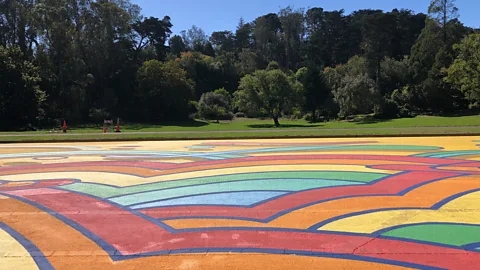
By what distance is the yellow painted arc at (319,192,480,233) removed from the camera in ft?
17.9

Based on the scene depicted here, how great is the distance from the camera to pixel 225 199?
7043 millimetres

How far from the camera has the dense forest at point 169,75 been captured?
47.8 metres

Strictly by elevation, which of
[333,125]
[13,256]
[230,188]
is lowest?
[13,256]

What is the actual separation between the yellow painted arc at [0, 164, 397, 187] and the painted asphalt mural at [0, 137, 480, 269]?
3 cm

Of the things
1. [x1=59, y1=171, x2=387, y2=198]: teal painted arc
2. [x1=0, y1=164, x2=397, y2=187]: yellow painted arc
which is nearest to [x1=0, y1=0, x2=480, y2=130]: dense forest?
[x1=0, y1=164, x2=397, y2=187]: yellow painted arc

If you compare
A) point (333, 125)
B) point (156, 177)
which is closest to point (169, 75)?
point (333, 125)

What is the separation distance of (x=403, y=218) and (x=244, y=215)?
2.46 metres

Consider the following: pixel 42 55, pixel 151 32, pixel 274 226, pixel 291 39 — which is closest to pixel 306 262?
pixel 274 226

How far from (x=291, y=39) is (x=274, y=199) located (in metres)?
99.8

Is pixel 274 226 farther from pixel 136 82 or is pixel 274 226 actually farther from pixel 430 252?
pixel 136 82

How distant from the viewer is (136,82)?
224ft

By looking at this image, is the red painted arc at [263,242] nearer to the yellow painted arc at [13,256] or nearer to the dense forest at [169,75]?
the yellow painted arc at [13,256]

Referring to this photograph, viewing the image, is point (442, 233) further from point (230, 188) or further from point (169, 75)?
point (169, 75)

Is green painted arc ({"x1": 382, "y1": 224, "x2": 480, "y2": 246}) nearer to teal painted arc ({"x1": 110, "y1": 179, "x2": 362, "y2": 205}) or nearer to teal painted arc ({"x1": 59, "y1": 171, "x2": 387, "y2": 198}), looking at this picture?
teal painted arc ({"x1": 110, "y1": 179, "x2": 362, "y2": 205})
